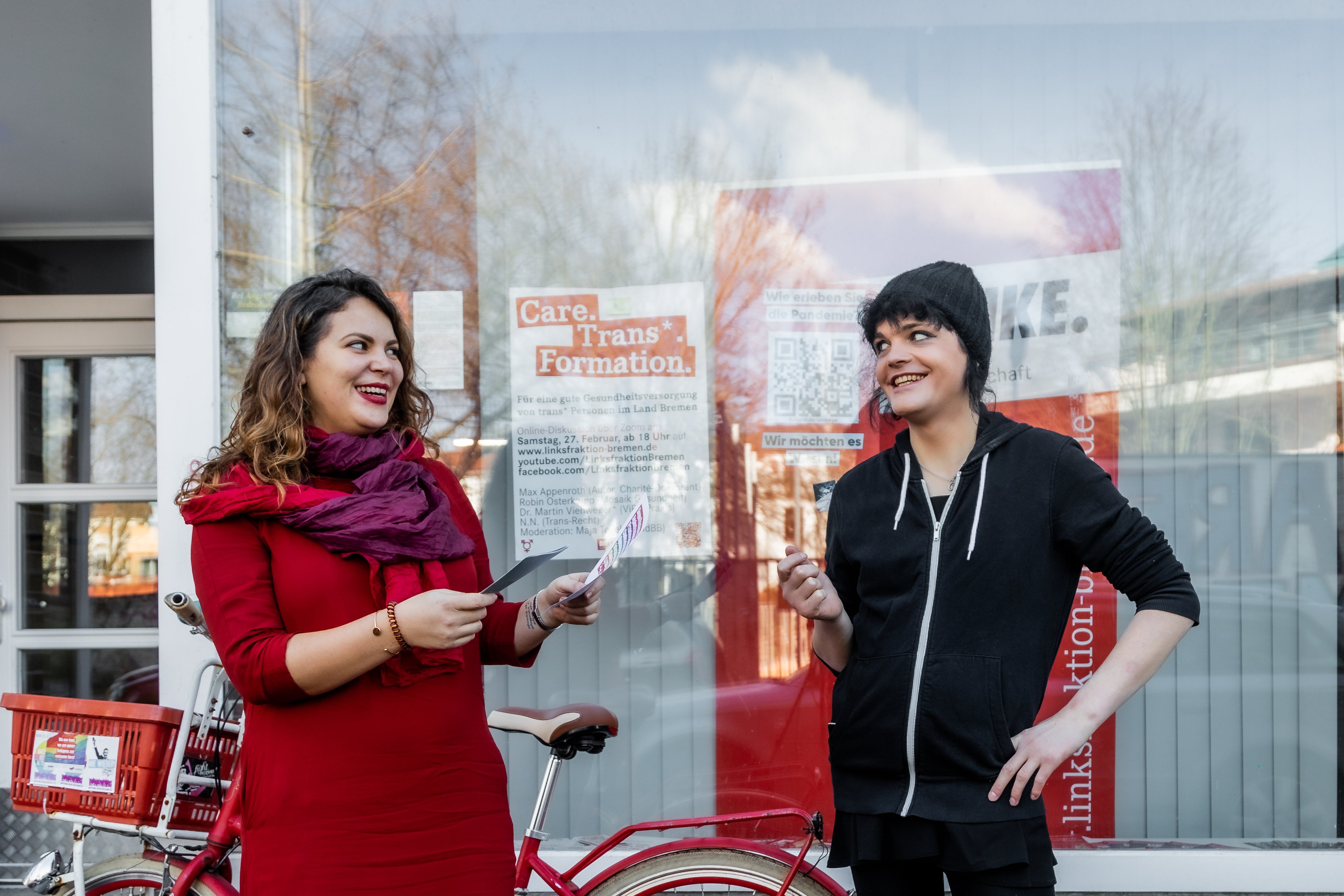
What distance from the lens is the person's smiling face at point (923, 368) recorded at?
68.9 inches

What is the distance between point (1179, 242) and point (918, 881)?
2.43 m

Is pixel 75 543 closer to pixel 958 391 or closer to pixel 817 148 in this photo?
pixel 817 148

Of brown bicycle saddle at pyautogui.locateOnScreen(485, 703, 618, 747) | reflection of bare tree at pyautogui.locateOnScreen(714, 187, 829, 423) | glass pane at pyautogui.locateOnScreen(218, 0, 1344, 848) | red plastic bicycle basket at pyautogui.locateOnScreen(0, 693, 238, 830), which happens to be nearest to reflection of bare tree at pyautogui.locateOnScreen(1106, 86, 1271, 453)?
glass pane at pyautogui.locateOnScreen(218, 0, 1344, 848)

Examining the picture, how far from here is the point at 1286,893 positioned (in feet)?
10.2

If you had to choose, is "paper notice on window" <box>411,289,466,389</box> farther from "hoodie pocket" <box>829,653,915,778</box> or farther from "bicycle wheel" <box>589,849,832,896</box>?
"hoodie pocket" <box>829,653,915,778</box>

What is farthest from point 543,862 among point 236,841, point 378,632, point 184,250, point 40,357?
point 40,357

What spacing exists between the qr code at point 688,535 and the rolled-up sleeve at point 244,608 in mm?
1761

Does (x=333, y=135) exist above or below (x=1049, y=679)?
above

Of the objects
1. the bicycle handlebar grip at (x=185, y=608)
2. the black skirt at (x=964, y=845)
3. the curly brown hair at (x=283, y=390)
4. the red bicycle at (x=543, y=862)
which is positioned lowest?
the red bicycle at (x=543, y=862)

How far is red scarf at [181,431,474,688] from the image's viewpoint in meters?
1.60

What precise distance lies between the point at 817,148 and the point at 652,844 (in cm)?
245

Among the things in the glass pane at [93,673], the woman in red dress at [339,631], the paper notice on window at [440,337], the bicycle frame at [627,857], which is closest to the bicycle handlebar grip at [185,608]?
the woman in red dress at [339,631]

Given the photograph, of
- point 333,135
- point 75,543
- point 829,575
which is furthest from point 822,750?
point 75,543

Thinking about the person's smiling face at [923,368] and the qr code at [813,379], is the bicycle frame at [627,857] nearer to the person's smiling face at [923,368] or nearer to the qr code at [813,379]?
the person's smiling face at [923,368]
